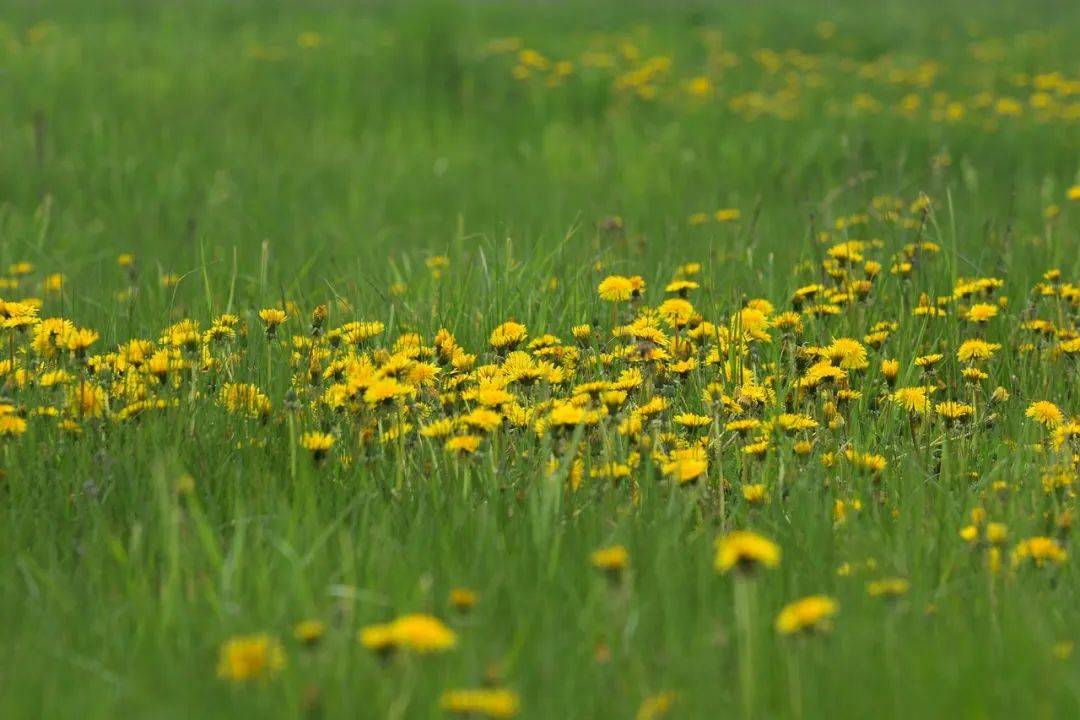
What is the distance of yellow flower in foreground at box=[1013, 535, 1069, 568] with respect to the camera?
2.17 m

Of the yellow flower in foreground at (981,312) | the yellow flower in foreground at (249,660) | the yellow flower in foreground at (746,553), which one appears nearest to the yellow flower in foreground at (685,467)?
the yellow flower in foreground at (746,553)

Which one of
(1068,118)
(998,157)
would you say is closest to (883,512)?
(998,157)

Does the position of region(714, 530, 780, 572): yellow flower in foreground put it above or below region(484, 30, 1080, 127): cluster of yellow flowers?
above

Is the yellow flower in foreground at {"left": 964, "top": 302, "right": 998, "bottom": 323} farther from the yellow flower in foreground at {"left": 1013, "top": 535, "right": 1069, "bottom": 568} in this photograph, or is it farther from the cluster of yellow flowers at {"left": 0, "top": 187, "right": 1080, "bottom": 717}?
the yellow flower in foreground at {"left": 1013, "top": 535, "right": 1069, "bottom": 568}

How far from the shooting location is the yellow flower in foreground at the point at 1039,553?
7.11 feet

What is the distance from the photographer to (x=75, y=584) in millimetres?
2215

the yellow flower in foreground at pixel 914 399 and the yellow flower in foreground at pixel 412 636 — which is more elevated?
the yellow flower in foreground at pixel 412 636

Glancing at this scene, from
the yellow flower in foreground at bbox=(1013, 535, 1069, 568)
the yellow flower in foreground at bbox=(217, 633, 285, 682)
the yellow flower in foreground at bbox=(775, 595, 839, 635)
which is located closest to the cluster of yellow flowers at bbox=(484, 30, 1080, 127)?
the yellow flower in foreground at bbox=(1013, 535, 1069, 568)

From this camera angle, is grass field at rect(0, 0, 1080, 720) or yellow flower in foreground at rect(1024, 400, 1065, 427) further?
yellow flower in foreground at rect(1024, 400, 1065, 427)

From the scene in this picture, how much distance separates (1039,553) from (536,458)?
3.24ft

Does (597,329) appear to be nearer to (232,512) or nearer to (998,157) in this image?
(232,512)

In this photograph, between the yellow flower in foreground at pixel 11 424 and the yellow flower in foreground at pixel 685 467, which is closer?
the yellow flower in foreground at pixel 685 467

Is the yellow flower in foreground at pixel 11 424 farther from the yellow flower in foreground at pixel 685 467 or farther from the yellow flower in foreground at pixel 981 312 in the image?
the yellow flower in foreground at pixel 981 312

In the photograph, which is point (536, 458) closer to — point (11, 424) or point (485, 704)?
point (11, 424)
